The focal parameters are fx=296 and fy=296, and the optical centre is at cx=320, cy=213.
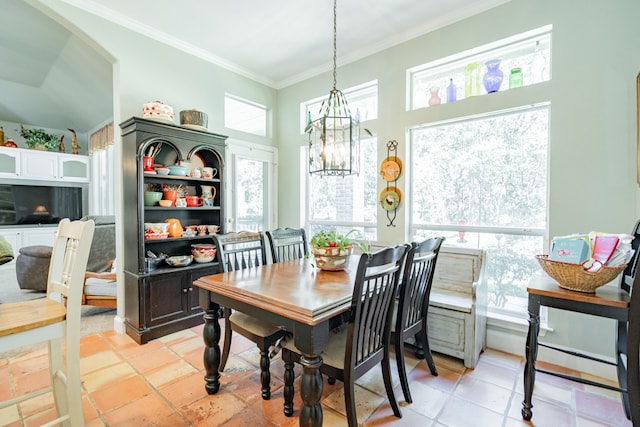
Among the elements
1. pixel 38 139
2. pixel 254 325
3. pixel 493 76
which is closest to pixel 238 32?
pixel 493 76

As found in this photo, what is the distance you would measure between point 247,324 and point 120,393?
989 mm

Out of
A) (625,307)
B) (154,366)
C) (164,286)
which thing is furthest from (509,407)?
(164,286)

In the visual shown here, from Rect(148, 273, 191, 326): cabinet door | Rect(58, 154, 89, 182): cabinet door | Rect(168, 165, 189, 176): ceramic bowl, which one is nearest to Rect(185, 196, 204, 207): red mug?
Rect(168, 165, 189, 176): ceramic bowl

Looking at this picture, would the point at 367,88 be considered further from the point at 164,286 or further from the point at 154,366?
the point at 154,366

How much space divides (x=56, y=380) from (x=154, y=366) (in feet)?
2.66

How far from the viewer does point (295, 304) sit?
1.43 m

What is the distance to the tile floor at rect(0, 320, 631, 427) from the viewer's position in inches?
67.9

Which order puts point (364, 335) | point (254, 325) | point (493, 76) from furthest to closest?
point (493, 76) < point (254, 325) < point (364, 335)

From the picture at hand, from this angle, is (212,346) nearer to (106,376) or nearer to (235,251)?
(235,251)

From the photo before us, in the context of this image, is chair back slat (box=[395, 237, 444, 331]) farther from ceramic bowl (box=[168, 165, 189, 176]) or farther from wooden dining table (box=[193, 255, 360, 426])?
ceramic bowl (box=[168, 165, 189, 176])

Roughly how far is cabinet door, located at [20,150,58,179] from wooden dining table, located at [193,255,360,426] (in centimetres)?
606

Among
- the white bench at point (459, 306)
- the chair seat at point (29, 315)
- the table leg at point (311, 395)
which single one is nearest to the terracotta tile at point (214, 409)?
the table leg at point (311, 395)

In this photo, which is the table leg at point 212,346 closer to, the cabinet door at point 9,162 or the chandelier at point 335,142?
the chandelier at point 335,142

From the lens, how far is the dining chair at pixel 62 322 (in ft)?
4.15
